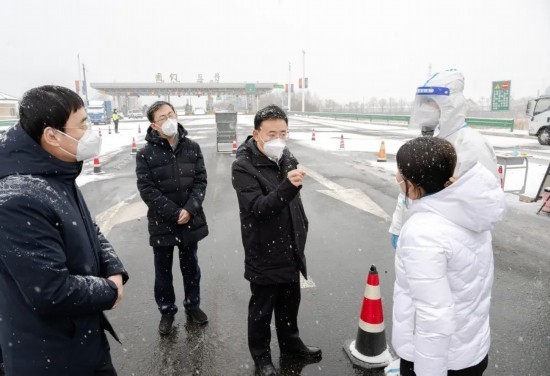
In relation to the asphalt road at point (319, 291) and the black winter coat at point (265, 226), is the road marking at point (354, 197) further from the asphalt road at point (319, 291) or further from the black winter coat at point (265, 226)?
the black winter coat at point (265, 226)

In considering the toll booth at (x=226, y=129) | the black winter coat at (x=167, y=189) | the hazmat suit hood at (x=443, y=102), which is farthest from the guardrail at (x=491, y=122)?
the black winter coat at (x=167, y=189)

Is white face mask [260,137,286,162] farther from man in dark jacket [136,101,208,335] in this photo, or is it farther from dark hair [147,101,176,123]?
dark hair [147,101,176,123]

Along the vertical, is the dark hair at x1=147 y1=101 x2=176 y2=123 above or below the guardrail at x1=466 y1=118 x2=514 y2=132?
above

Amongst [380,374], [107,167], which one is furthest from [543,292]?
[107,167]

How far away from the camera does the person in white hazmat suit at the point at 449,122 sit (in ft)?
10.3

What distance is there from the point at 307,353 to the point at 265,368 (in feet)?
1.45

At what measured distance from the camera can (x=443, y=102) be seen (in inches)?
132

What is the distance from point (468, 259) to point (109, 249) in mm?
1935

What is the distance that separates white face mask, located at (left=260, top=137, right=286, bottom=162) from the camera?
2.82m

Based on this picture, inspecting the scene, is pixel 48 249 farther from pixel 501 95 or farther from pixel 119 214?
pixel 501 95

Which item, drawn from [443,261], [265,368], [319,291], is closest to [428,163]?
[443,261]

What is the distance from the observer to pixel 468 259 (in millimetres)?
1808

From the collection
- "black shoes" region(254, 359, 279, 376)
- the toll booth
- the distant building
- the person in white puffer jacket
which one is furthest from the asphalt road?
the distant building

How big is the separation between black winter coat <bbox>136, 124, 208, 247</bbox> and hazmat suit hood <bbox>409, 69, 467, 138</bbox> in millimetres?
2218
